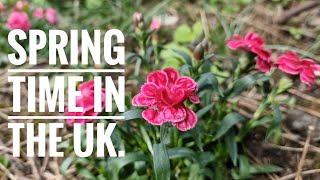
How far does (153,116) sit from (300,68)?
50cm

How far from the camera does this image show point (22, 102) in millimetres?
1696

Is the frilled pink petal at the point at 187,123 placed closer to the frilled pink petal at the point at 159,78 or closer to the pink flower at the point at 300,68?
the frilled pink petal at the point at 159,78

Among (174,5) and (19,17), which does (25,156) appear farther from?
(174,5)

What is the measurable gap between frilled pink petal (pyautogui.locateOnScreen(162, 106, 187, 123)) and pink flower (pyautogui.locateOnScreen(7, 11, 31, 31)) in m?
1.16

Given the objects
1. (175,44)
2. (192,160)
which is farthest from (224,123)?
(175,44)

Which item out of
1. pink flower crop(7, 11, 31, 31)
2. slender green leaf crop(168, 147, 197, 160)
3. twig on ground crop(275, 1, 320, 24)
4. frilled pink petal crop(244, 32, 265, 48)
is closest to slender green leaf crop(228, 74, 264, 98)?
frilled pink petal crop(244, 32, 265, 48)

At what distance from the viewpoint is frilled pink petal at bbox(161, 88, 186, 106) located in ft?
3.38

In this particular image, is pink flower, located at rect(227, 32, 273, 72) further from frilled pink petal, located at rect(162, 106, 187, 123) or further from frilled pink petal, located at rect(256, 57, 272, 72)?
frilled pink petal, located at rect(162, 106, 187, 123)

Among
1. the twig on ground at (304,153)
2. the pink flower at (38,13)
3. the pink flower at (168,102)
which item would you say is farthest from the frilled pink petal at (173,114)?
the pink flower at (38,13)

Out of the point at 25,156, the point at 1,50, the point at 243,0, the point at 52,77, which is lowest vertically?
the point at 25,156

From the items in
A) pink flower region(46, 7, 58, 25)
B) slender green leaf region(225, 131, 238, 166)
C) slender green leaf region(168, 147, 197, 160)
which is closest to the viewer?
slender green leaf region(168, 147, 197, 160)

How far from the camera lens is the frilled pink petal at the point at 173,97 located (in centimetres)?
103

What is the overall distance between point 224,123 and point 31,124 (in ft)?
2.25

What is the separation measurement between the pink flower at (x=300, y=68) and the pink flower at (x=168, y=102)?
1.17 feet
